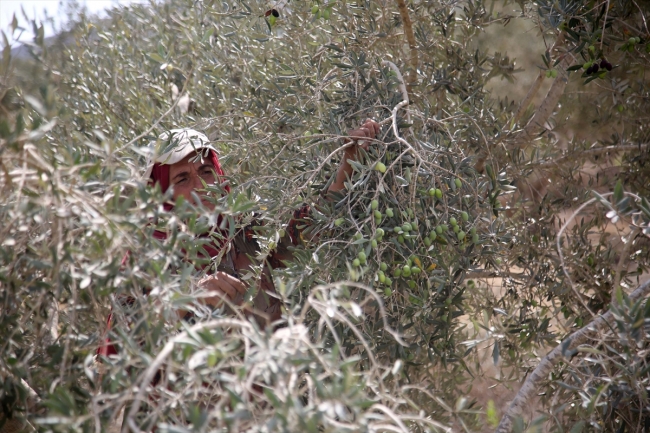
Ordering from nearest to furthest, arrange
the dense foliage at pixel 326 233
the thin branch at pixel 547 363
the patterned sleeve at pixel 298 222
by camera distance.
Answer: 1. the dense foliage at pixel 326 233
2. the thin branch at pixel 547 363
3. the patterned sleeve at pixel 298 222

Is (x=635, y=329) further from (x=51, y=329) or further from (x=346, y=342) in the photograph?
(x=51, y=329)

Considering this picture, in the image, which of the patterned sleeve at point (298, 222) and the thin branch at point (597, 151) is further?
the thin branch at point (597, 151)

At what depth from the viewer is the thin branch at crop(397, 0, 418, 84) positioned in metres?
2.76

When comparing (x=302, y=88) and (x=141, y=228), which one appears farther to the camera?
(x=302, y=88)

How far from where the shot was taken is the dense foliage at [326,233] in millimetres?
1279

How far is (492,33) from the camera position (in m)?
5.93

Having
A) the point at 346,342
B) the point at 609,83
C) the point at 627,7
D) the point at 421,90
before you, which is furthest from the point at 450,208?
the point at 609,83

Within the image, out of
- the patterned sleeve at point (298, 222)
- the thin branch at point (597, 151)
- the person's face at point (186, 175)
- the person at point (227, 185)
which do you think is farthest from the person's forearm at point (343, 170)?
the thin branch at point (597, 151)

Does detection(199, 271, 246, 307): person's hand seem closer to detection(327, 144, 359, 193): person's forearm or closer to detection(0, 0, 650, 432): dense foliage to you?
detection(0, 0, 650, 432): dense foliage

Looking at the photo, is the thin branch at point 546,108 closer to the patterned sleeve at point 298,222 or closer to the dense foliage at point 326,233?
the dense foliage at point 326,233

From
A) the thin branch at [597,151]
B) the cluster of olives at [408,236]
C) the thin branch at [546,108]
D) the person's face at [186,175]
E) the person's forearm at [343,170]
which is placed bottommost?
the thin branch at [597,151]

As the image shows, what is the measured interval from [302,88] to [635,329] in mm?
1657

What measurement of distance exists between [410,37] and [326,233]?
120cm

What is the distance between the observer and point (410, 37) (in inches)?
115
